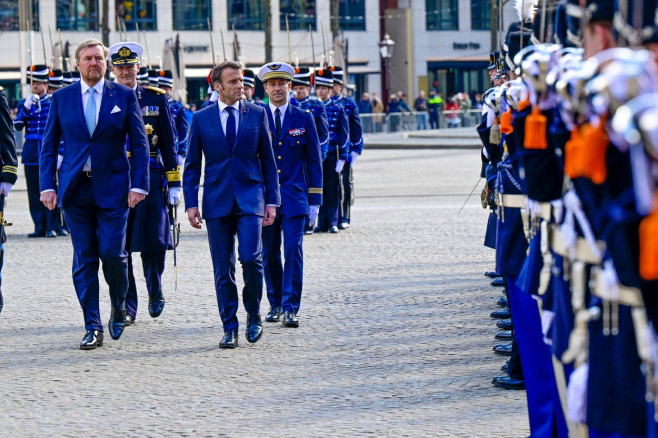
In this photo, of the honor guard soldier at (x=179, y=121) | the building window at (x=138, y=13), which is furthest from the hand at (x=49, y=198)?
the building window at (x=138, y=13)

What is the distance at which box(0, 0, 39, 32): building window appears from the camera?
52562mm

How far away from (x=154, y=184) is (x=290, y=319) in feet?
4.90

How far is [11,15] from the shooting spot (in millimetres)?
52875

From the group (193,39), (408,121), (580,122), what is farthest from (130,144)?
(193,39)

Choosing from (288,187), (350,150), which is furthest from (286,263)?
(350,150)

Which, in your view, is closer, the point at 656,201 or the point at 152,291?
the point at 656,201

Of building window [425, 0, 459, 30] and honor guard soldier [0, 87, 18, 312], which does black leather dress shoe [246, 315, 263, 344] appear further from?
building window [425, 0, 459, 30]

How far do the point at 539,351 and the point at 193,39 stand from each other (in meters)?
A: 52.2

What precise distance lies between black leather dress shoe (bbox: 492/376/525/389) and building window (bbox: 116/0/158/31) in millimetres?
48440

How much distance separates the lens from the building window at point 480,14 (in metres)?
65.1

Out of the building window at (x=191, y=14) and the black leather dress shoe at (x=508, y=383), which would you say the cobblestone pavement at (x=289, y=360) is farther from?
the building window at (x=191, y=14)

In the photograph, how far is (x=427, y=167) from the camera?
2842cm

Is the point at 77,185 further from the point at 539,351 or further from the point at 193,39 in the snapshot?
the point at 193,39

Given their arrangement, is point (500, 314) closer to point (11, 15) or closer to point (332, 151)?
point (332, 151)
